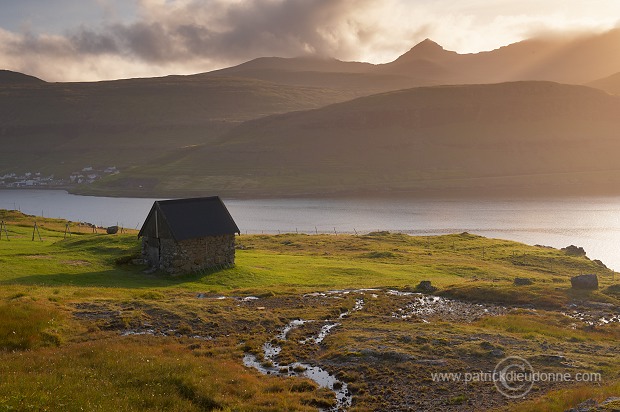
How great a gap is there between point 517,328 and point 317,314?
15383 millimetres

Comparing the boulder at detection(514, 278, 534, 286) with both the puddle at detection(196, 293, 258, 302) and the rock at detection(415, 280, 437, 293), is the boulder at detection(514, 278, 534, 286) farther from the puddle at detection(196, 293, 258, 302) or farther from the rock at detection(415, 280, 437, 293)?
the puddle at detection(196, 293, 258, 302)

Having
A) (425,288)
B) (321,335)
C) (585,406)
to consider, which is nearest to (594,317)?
(425,288)

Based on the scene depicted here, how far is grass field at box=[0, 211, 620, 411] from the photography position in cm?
2180

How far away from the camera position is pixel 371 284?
2199 inches

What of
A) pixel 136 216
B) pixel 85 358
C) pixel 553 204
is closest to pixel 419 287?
pixel 85 358

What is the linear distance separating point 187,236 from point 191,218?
302 cm

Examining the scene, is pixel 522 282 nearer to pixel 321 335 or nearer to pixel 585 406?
pixel 321 335

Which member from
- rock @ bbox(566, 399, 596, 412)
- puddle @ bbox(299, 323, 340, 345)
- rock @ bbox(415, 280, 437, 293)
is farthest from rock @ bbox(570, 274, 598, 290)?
rock @ bbox(566, 399, 596, 412)

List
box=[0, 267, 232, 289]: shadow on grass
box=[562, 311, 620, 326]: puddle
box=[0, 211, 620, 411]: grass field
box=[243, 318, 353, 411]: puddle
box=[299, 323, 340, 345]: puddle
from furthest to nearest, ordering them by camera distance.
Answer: box=[0, 267, 232, 289]: shadow on grass → box=[562, 311, 620, 326]: puddle → box=[299, 323, 340, 345]: puddle → box=[243, 318, 353, 411]: puddle → box=[0, 211, 620, 411]: grass field

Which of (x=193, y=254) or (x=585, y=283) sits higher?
(x=585, y=283)

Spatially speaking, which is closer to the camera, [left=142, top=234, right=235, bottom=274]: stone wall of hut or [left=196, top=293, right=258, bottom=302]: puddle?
[left=196, top=293, right=258, bottom=302]: puddle

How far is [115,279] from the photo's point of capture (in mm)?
50812

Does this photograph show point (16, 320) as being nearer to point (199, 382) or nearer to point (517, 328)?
point (199, 382)

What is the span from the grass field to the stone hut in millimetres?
1956
